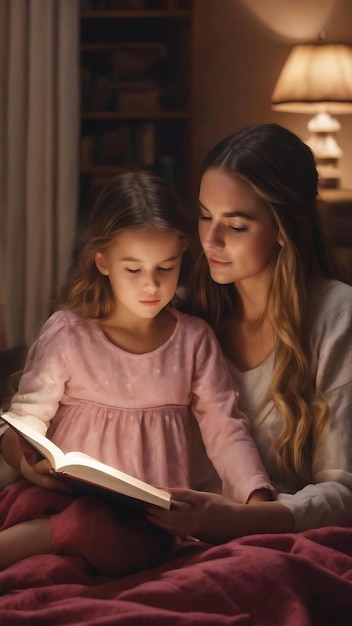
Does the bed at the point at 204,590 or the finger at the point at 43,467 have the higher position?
the finger at the point at 43,467

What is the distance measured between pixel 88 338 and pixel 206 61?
2.75 m

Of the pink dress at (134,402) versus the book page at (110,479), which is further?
the pink dress at (134,402)

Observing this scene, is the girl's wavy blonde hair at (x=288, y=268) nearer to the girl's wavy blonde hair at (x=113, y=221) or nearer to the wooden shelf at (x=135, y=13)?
the girl's wavy blonde hair at (x=113, y=221)

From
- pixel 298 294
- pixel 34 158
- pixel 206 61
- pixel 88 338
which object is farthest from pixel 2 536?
pixel 206 61

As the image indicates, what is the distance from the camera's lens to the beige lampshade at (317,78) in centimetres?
374

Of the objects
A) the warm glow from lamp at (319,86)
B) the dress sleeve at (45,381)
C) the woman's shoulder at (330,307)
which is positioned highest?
the warm glow from lamp at (319,86)

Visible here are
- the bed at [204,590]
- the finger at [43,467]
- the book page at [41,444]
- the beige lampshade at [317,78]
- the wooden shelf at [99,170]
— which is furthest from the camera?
the wooden shelf at [99,170]

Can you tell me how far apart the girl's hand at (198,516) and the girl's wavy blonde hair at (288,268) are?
22cm

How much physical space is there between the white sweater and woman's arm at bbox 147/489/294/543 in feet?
0.12

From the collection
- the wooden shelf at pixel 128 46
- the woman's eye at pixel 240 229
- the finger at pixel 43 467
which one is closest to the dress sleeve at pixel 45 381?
the finger at pixel 43 467

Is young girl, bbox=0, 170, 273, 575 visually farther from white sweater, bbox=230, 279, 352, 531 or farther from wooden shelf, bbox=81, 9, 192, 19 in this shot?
wooden shelf, bbox=81, 9, 192, 19

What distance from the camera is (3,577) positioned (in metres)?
1.36

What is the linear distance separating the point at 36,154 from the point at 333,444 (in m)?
1.93

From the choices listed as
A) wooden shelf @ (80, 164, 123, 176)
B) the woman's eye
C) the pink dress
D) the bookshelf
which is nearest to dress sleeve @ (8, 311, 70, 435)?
the pink dress
